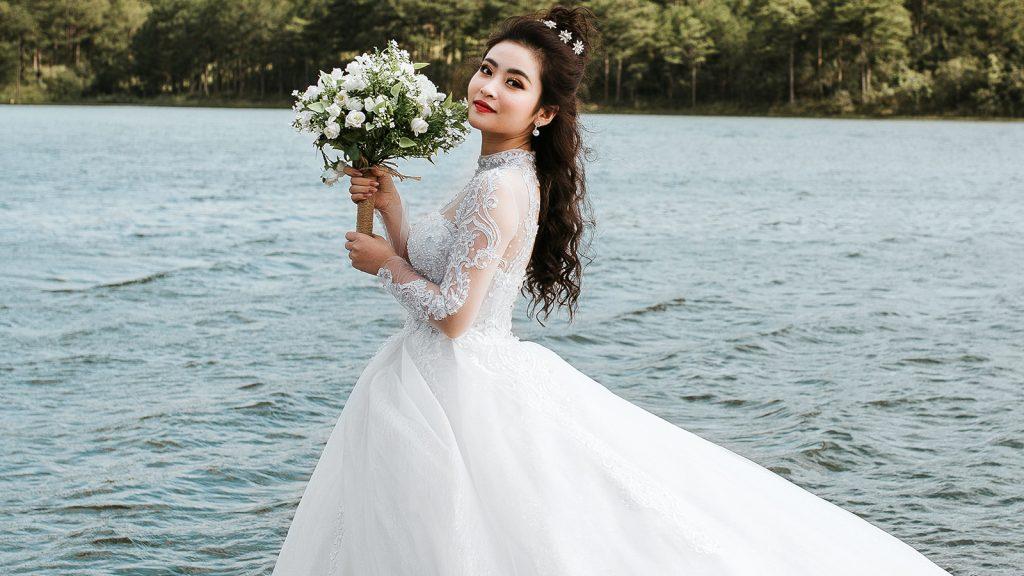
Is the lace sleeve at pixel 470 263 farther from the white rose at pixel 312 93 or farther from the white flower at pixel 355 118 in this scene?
the white rose at pixel 312 93

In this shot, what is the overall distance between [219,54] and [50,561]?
351ft

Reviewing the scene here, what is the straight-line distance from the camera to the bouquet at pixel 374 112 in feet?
11.9

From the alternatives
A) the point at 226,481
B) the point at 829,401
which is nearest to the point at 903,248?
the point at 829,401

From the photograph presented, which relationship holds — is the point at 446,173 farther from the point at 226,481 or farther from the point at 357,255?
the point at 357,255

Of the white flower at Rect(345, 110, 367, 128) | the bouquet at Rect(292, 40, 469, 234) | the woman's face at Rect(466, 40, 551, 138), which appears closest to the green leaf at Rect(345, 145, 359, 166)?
the bouquet at Rect(292, 40, 469, 234)

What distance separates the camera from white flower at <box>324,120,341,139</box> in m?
3.60

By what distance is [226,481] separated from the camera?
736 centimetres

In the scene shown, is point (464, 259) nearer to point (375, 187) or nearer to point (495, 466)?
point (375, 187)

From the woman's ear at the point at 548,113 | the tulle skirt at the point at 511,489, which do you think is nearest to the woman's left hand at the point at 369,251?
the tulle skirt at the point at 511,489

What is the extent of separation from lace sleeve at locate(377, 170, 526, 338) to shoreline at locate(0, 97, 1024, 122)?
62.8m

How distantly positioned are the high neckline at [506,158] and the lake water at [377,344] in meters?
0.65

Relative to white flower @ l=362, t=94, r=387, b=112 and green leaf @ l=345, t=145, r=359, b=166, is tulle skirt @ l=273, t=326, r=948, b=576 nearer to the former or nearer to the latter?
green leaf @ l=345, t=145, r=359, b=166

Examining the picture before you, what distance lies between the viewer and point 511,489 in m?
3.47

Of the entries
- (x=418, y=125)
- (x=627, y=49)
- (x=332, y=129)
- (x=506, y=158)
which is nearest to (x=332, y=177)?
(x=332, y=129)
